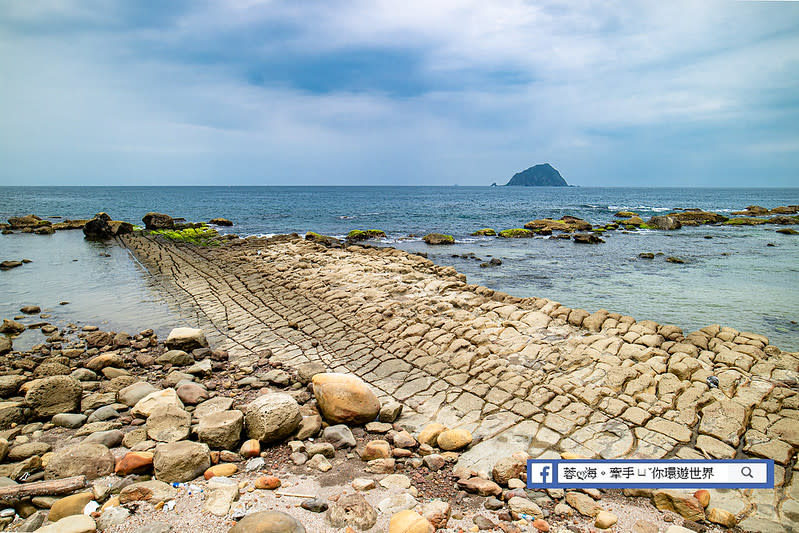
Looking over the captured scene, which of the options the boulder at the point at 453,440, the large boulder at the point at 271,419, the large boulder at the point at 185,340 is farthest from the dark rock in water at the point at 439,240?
the large boulder at the point at 271,419

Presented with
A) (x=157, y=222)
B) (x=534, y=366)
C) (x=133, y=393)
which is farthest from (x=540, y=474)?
(x=157, y=222)

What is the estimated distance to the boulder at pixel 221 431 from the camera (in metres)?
6.18

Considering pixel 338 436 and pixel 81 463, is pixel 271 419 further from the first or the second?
pixel 81 463

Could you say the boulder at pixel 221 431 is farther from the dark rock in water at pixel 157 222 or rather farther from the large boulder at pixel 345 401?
the dark rock in water at pixel 157 222

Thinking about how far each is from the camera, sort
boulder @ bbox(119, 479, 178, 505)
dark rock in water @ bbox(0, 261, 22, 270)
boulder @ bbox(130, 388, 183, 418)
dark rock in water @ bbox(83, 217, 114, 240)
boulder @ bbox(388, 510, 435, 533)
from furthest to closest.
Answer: dark rock in water @ bbox(83, 217, 114, 240)
dark rock in water @ bbox(0, 261, 22, 270)
boulder @ bbox(130, 388, 183, 418)
boulder @ bbox(119, 479, 178, 505)
boulder @ bbox(388, 510, 435, 533)

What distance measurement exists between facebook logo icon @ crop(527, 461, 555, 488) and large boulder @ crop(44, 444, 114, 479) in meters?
5.44

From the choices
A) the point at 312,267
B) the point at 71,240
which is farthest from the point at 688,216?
the point at 71,240

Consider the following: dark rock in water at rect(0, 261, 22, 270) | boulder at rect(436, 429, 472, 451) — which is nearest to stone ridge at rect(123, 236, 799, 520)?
boulder at rect(436, 429, 472, 451)

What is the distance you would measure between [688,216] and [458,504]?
5982 cm

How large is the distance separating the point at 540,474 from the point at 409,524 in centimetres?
217

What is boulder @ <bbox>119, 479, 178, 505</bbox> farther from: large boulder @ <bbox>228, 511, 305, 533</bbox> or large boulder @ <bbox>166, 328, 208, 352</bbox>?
large boulder @ <bbox>166, 328, 208, 352</bbox>

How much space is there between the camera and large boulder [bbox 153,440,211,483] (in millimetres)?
5348

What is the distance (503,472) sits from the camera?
5.65 meters

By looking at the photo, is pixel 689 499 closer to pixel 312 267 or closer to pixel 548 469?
pixel 548 469
